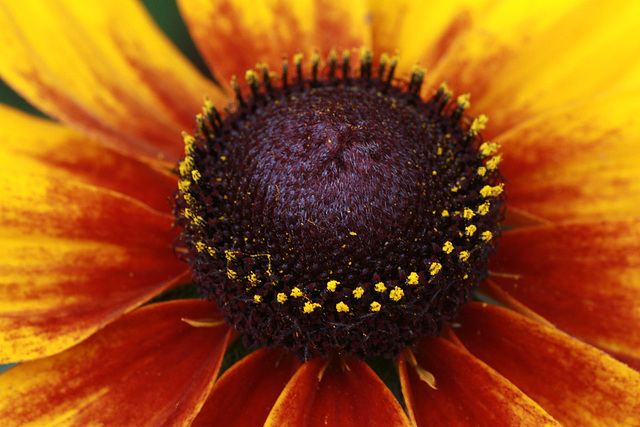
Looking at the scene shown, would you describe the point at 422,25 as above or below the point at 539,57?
above

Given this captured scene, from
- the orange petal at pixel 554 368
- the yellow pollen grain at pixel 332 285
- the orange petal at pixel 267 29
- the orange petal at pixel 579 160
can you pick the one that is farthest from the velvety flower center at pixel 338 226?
the orange petal at pixel 267 29

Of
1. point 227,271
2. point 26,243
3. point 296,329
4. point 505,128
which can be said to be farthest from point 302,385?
point 505,128

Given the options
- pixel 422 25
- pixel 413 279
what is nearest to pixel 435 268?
pixel 413 279

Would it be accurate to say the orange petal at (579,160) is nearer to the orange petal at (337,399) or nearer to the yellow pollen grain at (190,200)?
the orange petal at (337,399)

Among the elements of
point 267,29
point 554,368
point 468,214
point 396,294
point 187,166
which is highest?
point 267,29

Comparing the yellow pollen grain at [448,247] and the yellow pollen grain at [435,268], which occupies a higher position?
the yellow pollen grain at [448,247]

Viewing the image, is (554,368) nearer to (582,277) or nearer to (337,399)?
(582,277)

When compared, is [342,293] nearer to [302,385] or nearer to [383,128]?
[302,385]

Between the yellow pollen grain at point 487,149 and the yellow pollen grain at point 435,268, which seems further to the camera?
the yellow pollen grain at point 487,149
